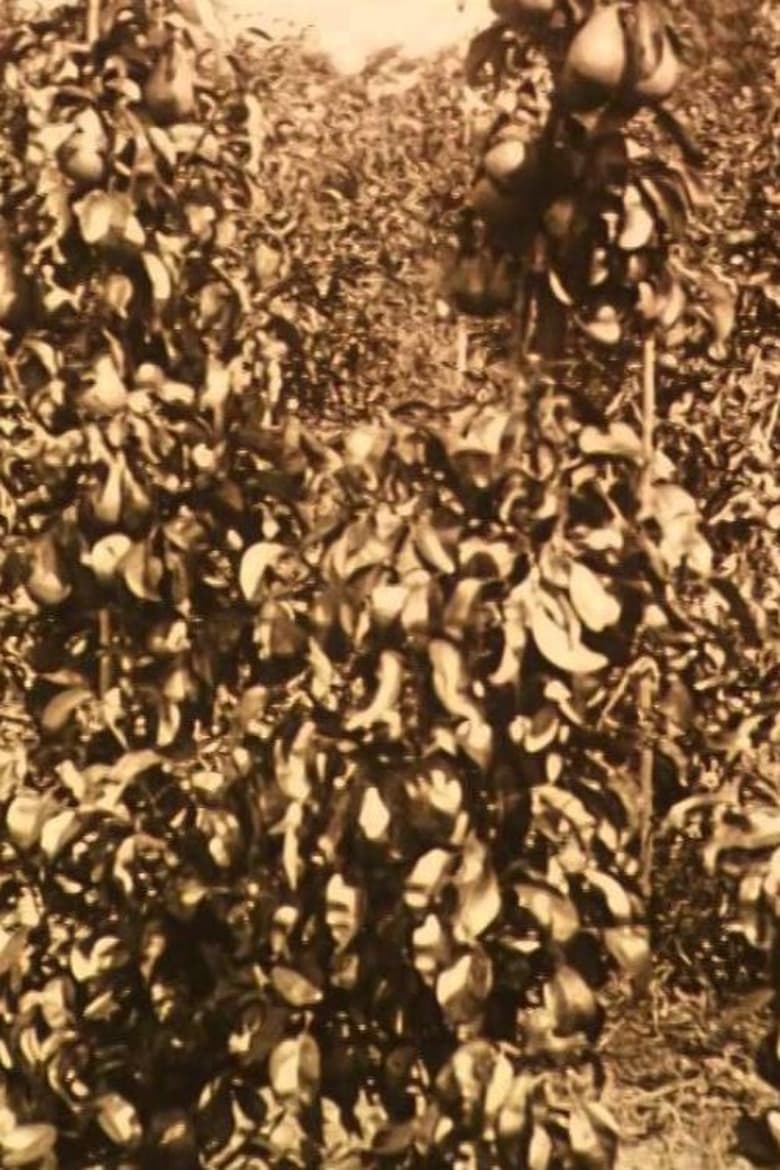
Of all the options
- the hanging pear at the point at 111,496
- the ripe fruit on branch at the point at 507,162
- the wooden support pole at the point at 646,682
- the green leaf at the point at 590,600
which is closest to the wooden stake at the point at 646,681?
the wooden support pole at the point at 646,682

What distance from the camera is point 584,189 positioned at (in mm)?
1632

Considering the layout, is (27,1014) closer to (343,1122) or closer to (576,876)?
(343,1122)

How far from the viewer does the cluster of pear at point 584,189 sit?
1.56 metres

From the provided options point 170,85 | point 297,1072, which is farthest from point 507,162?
point 297,1072

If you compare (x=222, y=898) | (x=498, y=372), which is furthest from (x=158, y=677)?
(x=498, y=372)

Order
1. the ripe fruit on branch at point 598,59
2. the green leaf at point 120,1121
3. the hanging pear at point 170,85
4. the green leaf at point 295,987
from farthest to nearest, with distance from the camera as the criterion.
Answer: the hanging pear at point 170,85 → the green leaf at point 120,1121 → the green leaf at point 295,987 → the ripe fruit on branch at point 598,59

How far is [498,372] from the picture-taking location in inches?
74.4

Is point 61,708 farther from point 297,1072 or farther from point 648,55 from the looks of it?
point 648,55

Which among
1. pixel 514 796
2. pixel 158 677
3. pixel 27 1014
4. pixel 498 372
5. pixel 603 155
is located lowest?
pixel 27 1014

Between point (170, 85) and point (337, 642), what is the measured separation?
80cm

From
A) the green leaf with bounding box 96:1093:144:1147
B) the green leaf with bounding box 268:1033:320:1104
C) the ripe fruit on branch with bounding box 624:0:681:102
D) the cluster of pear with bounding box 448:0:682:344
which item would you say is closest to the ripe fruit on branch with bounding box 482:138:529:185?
the cluster of pear with bounding box 448:0:682:344

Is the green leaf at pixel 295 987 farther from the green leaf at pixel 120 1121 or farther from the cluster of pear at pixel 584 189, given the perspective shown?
the cluster of pear at pixel 584 189

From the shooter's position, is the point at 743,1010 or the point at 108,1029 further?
the point at 108,1029

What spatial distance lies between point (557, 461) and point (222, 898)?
0.71 m
